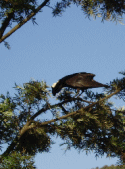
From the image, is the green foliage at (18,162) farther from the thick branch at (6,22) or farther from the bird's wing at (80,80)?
the thick branch at (6,22)

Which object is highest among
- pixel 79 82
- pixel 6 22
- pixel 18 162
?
pixel 6 22

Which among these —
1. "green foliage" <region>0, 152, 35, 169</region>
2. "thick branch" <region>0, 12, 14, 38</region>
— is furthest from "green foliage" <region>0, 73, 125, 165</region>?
"thick branch" <region>0, 12, 14, 38</region>

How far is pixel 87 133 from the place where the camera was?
8.18 metres

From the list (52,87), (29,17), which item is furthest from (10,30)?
(52,87)

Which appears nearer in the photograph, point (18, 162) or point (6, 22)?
point (18, 162)

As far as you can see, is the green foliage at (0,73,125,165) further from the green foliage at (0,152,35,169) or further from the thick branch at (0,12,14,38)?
the thick branch at (0,12,14,38)

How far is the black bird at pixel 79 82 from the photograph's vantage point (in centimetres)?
732

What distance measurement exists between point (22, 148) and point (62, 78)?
2.38m

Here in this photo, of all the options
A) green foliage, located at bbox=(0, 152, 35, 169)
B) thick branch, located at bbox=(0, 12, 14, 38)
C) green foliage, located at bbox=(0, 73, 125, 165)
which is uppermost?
thick branch, located at bbox=(0, 12, 14, 38)

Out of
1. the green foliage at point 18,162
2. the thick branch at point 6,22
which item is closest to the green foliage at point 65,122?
the green foliage at point 18,162

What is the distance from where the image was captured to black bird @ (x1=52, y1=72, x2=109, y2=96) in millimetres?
7320

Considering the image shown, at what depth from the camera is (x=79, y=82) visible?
739cm

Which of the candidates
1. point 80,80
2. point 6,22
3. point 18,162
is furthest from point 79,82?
point 6,22

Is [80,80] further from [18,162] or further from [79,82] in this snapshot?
[18,162]
